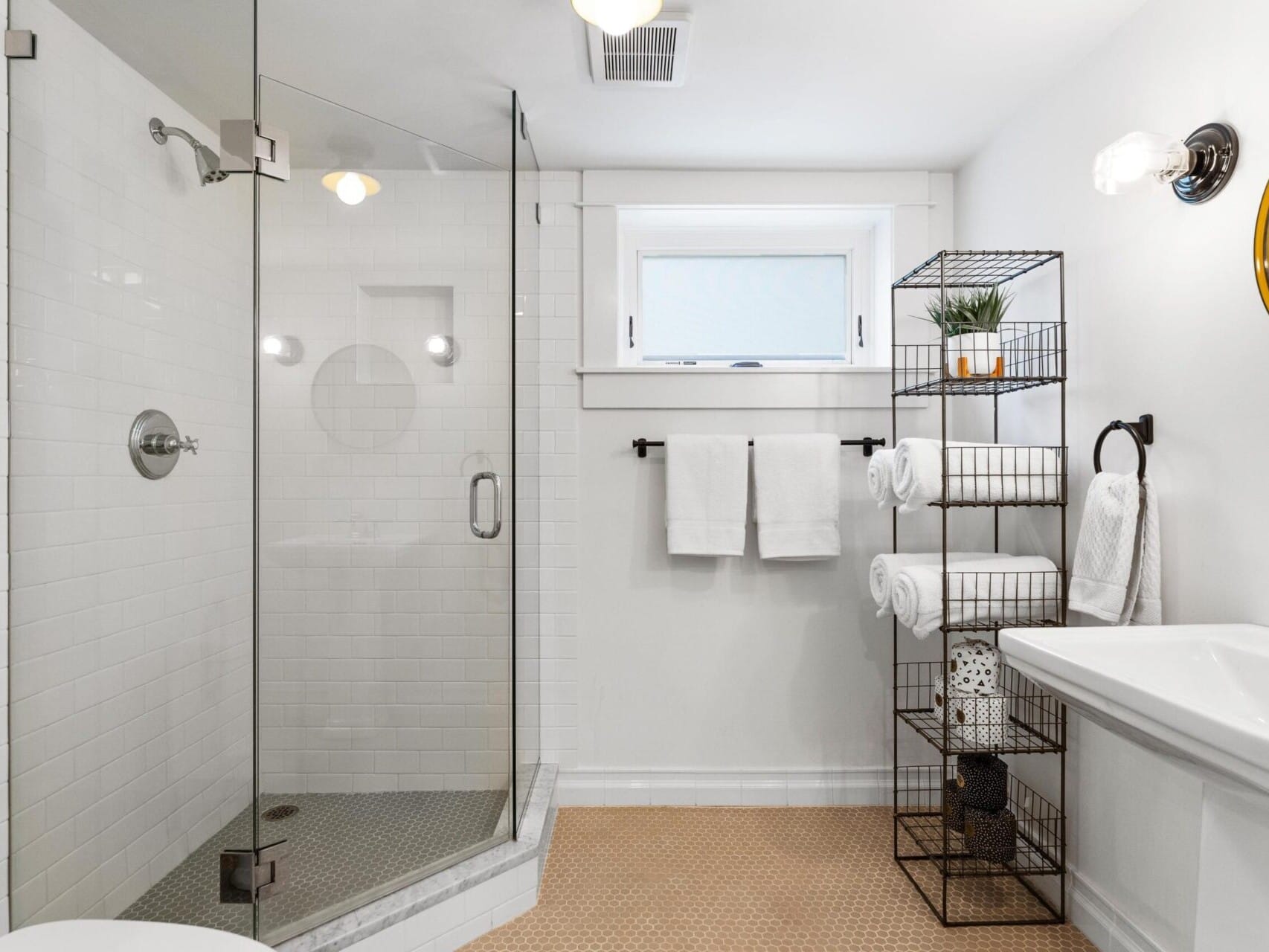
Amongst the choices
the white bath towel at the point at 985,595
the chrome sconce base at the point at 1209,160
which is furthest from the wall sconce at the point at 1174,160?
the white bath towel at the point at 985,595

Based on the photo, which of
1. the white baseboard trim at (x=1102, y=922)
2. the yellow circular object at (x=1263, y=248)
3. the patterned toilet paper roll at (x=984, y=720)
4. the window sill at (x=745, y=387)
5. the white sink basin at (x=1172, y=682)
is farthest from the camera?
the window sill at (x=745, y=387)

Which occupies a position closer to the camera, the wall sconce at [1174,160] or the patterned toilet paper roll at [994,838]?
the wall sconce at [1174,160]

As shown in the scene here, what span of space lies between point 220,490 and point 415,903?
0.97 metres

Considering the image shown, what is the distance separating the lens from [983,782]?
72.4 inches

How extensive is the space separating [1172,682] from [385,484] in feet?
5.01

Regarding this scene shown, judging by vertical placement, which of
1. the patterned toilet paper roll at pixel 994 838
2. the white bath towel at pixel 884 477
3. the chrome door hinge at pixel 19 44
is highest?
the chrome door hinge at pixel 19 44

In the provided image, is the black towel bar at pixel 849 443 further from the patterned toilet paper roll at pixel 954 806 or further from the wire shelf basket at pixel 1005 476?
the patterned toilet paper roll at pixel 954 806

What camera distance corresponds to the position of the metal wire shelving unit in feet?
5.72

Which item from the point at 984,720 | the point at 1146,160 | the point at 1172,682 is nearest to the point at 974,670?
the point at 984,720

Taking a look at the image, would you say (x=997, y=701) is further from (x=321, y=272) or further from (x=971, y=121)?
(x=321, y=272)

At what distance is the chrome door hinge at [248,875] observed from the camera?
141 cm

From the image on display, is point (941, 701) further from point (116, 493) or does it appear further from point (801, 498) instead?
point (116, 493)

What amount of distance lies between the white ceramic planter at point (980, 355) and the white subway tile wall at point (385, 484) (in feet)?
3.71

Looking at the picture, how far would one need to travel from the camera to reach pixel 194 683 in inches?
57.8
